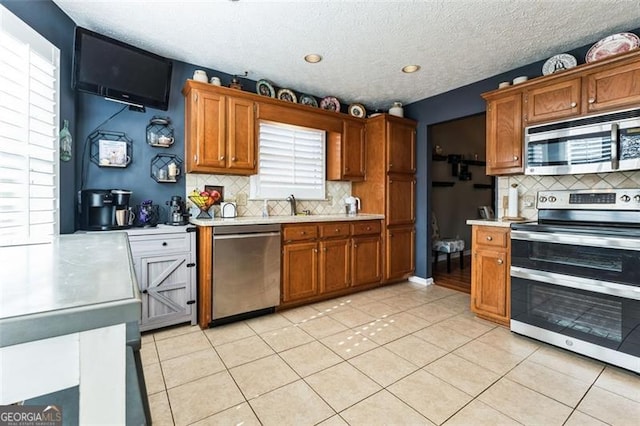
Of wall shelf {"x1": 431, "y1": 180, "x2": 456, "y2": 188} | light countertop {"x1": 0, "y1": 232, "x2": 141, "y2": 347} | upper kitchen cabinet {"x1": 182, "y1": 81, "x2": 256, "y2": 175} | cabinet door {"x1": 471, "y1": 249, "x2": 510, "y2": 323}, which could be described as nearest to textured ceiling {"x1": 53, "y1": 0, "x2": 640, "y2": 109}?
upper kitchen cabinet {"x1": 182, "y1": 81, "x2": 256, "y2": 175}

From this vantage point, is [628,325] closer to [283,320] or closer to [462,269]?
[283,320]

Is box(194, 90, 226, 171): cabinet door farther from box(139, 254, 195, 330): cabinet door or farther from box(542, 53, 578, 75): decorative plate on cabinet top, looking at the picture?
box(542, 53, 578, 75): decorative plate on cabinet top

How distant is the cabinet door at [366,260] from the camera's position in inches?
145

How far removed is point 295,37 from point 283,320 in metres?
2.62

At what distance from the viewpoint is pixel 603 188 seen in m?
2.48

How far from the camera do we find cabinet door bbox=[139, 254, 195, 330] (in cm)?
253

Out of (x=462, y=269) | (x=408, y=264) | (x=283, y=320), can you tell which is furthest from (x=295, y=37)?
(x=462, y=269)

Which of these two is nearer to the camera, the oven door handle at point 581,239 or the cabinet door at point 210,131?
the oven door handle at point 581,239

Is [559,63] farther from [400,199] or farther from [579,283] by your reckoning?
[400,199]

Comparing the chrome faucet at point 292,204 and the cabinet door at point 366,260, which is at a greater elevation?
the chrome faucet at point 292,204

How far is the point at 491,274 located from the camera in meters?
2.78

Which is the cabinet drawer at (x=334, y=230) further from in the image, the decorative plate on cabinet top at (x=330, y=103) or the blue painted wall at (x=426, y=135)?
the decorative plate on cabinet top at (x=330, y=103)

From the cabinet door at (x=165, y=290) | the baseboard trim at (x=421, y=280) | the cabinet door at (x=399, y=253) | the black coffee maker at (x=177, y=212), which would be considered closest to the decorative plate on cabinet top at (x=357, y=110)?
the cabinet door at (x=399, y=253)

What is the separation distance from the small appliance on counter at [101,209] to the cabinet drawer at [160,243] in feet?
0.74
